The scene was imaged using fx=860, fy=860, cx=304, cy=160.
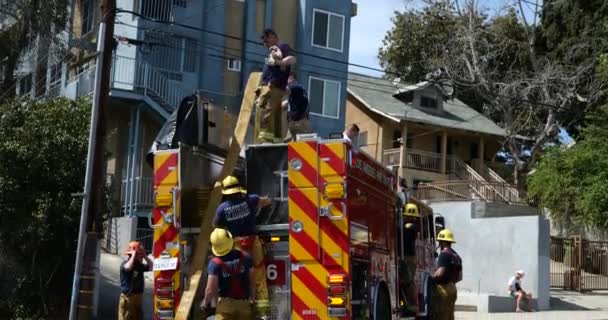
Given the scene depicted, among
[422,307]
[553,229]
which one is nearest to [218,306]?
[422,307]

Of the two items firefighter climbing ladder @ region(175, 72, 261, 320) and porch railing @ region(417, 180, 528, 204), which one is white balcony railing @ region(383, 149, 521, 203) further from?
firefighter climbing ladder @ region(175, 72, 261, 320)

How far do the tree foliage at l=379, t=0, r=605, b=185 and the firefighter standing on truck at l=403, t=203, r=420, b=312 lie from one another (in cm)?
2149

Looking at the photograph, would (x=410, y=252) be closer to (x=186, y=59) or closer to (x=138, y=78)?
(x=138, y=78)

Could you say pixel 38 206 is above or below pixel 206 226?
above

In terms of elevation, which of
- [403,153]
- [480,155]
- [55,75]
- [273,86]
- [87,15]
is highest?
[87,15]

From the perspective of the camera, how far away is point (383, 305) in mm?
10617

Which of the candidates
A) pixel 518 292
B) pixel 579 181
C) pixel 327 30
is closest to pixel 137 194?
pixel 327 30

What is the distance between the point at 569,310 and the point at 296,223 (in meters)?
16.4

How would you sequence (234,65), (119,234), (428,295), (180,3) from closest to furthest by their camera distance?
(428,295)
(119,234)
(180,3)
(234,65)

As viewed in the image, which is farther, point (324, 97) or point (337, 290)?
point (324, 97)

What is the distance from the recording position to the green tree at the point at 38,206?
14617 mm

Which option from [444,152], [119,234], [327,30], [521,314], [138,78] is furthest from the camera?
[444,152]

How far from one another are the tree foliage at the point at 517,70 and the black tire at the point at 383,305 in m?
23.7

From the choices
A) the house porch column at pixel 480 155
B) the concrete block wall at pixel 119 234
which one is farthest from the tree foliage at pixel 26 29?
the house porch column at pixel 480 155
